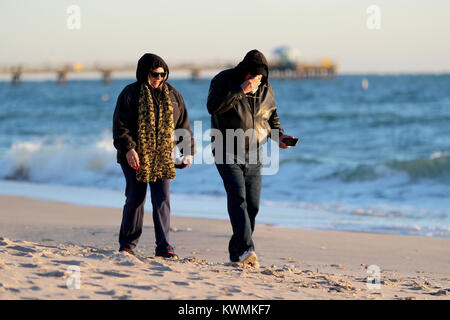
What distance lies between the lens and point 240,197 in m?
4.68

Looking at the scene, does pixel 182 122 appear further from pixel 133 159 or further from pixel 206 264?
pixel 206 264

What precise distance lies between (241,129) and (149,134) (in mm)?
658

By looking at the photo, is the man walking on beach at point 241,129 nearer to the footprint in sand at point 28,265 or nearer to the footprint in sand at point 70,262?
the footprint in sand at point 70,262

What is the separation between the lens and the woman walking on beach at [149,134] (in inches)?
183

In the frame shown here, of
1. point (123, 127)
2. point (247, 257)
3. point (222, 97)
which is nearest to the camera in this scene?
point (222, 97)

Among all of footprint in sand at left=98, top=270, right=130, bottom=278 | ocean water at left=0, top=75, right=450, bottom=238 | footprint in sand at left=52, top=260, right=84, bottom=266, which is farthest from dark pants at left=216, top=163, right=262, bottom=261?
ocean water at left=0, top=75, right=450, bottom=238

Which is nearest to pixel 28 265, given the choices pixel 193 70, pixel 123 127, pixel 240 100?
pixel 123 127

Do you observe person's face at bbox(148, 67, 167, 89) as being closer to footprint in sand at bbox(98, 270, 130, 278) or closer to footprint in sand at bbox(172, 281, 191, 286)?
footprint in sand at bbox(98, 270, 130, 278)

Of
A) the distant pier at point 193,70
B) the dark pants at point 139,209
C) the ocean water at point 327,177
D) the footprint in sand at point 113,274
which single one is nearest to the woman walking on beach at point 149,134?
the dark pants at point 139,209

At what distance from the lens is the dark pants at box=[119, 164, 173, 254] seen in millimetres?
4782

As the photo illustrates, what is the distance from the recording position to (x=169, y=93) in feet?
15.7

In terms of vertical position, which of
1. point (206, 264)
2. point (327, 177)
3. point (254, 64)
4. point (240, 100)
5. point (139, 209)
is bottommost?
point (327, 177)

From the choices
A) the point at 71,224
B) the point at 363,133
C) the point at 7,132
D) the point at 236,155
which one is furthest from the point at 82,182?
the point at 7,132

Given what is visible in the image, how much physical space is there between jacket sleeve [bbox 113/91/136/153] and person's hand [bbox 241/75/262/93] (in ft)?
2.74
